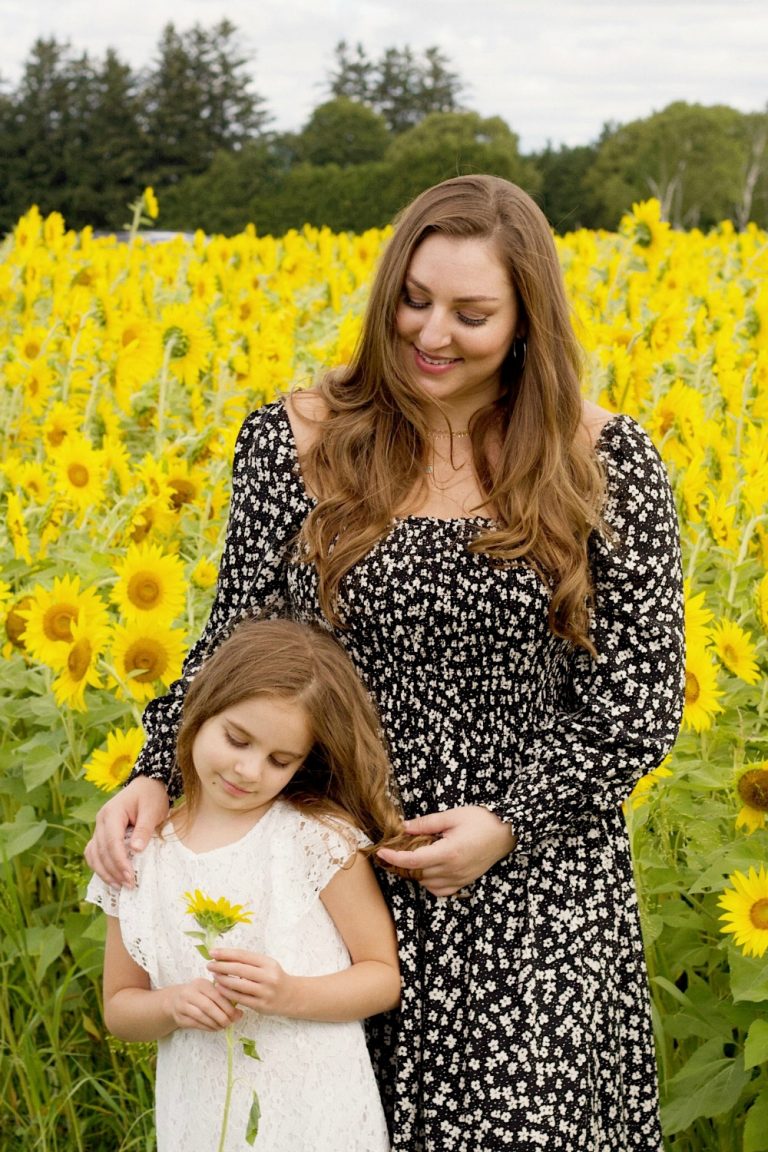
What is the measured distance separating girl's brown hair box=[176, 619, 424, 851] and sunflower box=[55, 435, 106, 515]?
4.44 ft

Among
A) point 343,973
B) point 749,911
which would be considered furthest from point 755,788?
point 343,973

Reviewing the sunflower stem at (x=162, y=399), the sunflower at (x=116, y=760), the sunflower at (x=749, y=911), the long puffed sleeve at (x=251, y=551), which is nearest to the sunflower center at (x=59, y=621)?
the sunflower at (x=116, y=760)

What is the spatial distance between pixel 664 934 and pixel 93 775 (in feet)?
3.21

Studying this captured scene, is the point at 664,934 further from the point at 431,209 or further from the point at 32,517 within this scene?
the point at 32,517

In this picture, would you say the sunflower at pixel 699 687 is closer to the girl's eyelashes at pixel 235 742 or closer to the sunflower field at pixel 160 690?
the sunflower field at pixel 160 690

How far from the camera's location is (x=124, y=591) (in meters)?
2.71

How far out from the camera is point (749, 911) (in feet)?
7.20

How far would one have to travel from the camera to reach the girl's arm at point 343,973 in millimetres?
1836

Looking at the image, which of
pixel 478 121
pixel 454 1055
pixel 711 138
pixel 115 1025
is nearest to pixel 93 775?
pixel 115 1025

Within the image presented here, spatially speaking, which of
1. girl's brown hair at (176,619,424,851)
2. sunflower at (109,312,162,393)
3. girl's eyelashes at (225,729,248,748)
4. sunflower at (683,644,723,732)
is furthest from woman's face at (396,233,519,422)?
sunflower at (109,312,162,393)

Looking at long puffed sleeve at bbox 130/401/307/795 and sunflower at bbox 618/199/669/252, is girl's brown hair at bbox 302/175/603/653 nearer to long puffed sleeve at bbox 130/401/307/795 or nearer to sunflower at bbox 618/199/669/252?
long puffed sleeve at bbox 130/401/307/795

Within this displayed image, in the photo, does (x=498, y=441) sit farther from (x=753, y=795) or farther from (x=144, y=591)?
(x=144, y=591)

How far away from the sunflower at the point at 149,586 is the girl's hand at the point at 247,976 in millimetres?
954

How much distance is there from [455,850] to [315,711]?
10.0 inches
